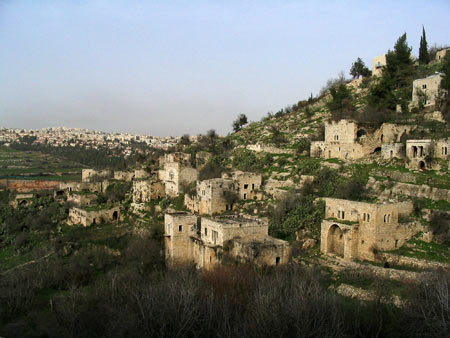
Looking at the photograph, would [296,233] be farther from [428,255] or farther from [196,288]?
[196,288]

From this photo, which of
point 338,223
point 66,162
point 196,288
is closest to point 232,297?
point 196,288

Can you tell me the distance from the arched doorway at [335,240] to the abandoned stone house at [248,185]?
835 centimetres

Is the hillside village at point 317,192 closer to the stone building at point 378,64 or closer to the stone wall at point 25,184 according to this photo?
the stone building at point 378,64

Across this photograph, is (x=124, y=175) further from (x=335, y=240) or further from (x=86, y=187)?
(x=335, y=240)

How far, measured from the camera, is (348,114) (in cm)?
3444

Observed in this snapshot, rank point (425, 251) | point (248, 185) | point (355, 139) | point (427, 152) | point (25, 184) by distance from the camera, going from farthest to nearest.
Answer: point (25, 184), point (355, 139), point (248, 185), point (427, 152), point (425, 251)

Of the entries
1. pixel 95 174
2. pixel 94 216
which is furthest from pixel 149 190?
pixel 95 174

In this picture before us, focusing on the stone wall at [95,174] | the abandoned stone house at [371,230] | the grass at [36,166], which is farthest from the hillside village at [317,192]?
the grass at [36,166]

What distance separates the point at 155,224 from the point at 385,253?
15.6 m

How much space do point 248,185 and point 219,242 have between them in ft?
30.6

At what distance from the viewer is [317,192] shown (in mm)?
27250

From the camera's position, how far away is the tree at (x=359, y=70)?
→ 168 ft

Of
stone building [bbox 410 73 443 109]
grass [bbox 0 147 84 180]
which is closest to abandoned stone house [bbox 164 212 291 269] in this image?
stone building [bbox 410 73 443 109]

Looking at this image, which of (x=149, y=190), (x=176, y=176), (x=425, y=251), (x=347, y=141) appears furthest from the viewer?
(x=149, y=190)
